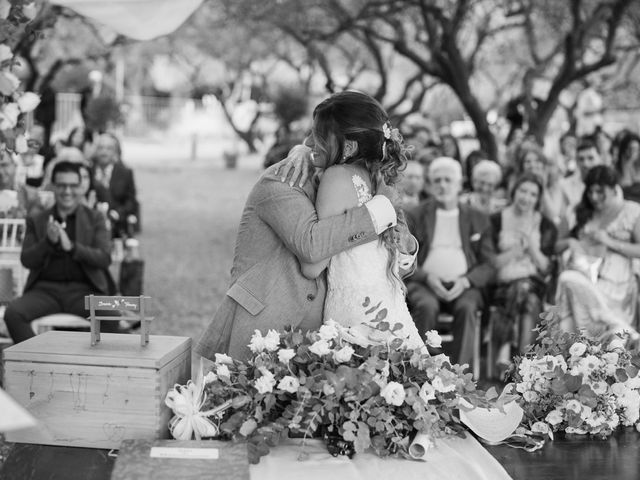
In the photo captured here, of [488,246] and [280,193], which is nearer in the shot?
[280,193]

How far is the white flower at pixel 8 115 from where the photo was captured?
9.84ft

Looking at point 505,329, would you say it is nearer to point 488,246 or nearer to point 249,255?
point 488,246

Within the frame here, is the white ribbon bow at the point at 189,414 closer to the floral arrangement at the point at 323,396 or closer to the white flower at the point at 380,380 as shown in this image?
the floral arrangement at the point at 323,396

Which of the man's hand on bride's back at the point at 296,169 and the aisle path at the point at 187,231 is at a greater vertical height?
the man's hand on bride's back at the point at 296,169

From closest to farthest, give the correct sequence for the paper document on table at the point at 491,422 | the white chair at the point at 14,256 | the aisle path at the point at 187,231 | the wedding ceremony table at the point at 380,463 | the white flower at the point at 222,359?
the wedding ceremony table at the point at 380,463 < the white flower at the point at 222,359 < the paper document on table at the point at 491,422 < the white chair at the point at 14,256 < the aisle path at the point at 187,231

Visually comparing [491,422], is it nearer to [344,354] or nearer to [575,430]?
[575,430]

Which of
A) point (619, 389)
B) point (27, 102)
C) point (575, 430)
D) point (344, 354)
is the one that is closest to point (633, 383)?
point (619, 389)

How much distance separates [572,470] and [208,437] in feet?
3.64

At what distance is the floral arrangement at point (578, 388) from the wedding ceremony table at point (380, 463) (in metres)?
0.10

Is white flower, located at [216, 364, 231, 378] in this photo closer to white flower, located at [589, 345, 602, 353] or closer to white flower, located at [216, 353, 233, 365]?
white flower, located at [216, 353, 233, 365]

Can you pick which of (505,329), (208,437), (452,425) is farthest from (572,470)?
(505,329)

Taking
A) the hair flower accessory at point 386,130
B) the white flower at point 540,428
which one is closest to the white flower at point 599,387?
the white flower at point 540,428

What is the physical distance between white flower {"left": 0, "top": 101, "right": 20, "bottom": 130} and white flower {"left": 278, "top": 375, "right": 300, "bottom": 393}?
123 cm

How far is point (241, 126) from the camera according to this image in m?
35.4
